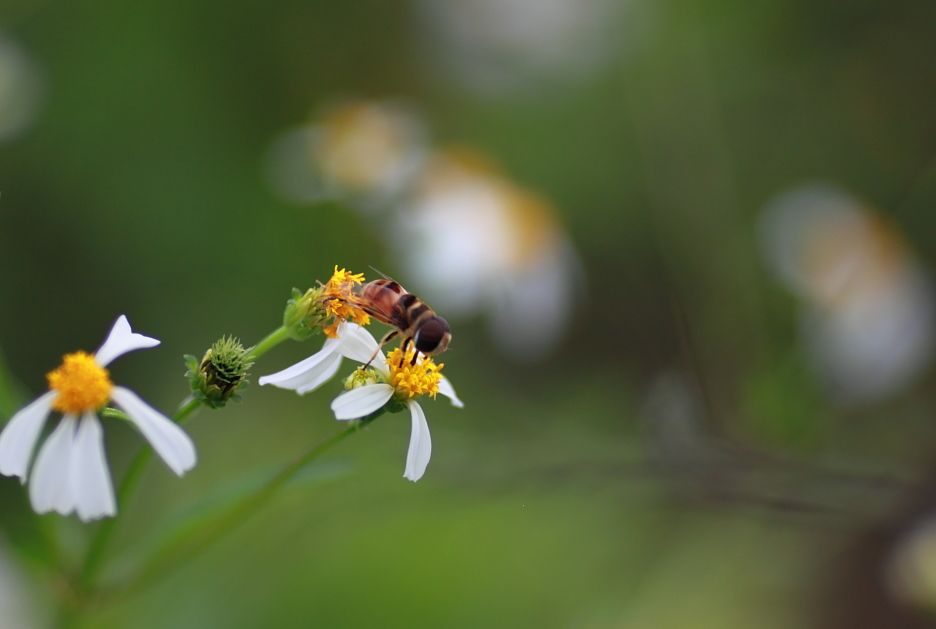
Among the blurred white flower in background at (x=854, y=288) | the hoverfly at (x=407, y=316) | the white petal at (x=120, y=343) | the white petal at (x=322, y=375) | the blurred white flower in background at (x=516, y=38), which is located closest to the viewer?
the white petal at (x=120, y=343)

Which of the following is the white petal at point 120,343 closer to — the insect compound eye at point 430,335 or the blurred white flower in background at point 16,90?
the insect compound eye at point 430,335

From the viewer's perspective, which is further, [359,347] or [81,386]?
[359,347]

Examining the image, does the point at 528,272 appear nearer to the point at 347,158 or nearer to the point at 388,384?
the point at 347,158

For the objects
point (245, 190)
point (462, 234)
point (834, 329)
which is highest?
point (245, 190)

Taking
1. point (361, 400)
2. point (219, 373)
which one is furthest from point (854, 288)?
point (219, 373)

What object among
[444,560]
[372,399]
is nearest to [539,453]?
[444,560]

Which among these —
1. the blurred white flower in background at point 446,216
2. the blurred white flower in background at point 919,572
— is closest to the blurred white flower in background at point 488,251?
the blurred white flower in background at point 446,216

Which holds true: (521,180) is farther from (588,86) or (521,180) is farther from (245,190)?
(245,190)
